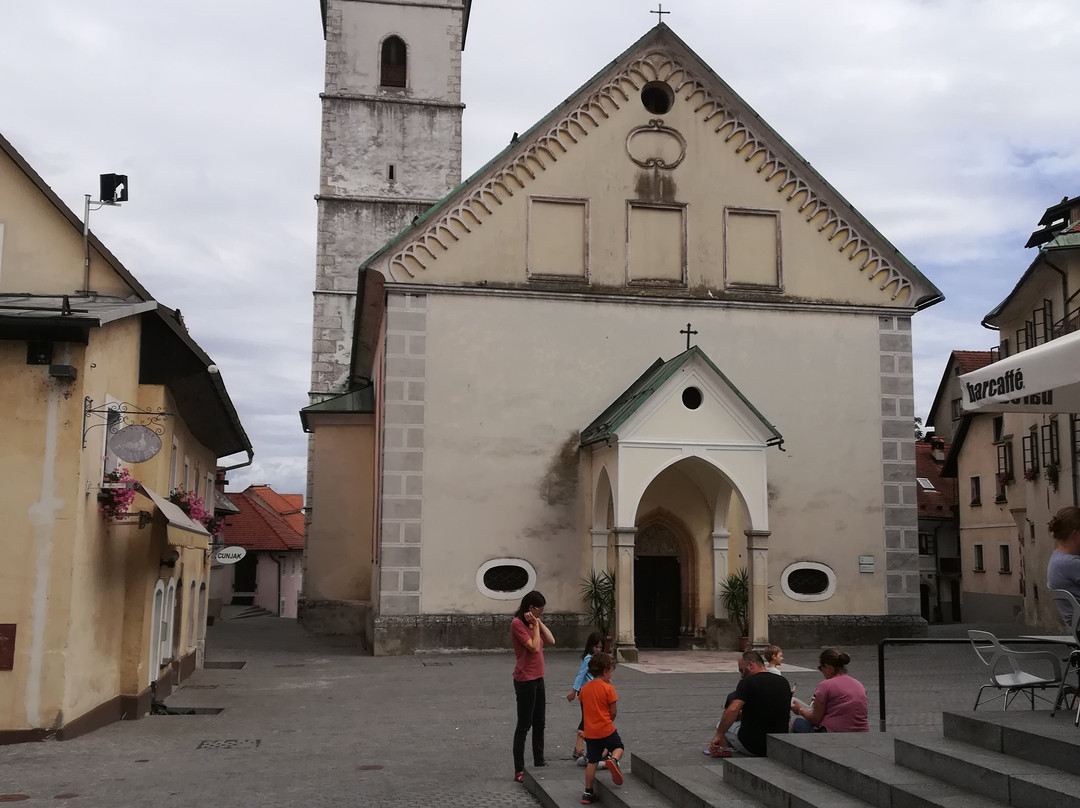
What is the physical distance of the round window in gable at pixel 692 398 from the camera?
2247cm

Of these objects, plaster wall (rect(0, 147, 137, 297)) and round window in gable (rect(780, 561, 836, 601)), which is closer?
plaster wall (rect(0, 147, 137, 297))

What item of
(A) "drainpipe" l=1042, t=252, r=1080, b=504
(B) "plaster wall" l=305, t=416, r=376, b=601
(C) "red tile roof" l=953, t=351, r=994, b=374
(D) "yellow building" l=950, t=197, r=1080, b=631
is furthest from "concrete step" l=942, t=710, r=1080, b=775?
(C) "red tile roof" l=953, t=351, r=994, b=374

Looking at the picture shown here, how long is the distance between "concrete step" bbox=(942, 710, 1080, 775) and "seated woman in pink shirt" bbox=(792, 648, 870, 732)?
1.44 metres

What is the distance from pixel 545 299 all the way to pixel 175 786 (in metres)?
16.1

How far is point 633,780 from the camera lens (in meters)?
10.1

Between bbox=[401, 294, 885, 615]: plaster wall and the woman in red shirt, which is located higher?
bbox=[401, 294, 885, 615]: plaster wall

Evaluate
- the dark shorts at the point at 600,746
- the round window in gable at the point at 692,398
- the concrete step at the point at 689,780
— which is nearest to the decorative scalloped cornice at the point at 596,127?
the round window in gable at the point at 692,398

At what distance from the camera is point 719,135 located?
26172 millimetres

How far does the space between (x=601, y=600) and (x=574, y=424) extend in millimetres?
3936

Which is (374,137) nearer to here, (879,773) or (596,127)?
(596,127)

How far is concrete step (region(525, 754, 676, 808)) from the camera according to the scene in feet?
30.3

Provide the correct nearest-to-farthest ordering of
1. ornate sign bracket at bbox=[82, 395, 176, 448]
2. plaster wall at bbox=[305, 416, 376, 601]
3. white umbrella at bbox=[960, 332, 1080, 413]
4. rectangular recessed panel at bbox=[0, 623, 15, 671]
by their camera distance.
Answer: white umbrella at bbox=[960, 332, 1080, 413]
rectangular recessed panel at bbox=[0, 623, 15, 671]
ornate sign bracket at bbox=[82, 395, 176, 448]
plaster wall at bbox=[305, 416, 376, 601]

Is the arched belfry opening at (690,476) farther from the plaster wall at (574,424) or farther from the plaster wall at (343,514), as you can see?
the plaster wall at (343,514)

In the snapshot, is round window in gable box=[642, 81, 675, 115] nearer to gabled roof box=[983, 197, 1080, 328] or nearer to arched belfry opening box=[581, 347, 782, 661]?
arched belfry opening box=[581, 347, 782, 661]
